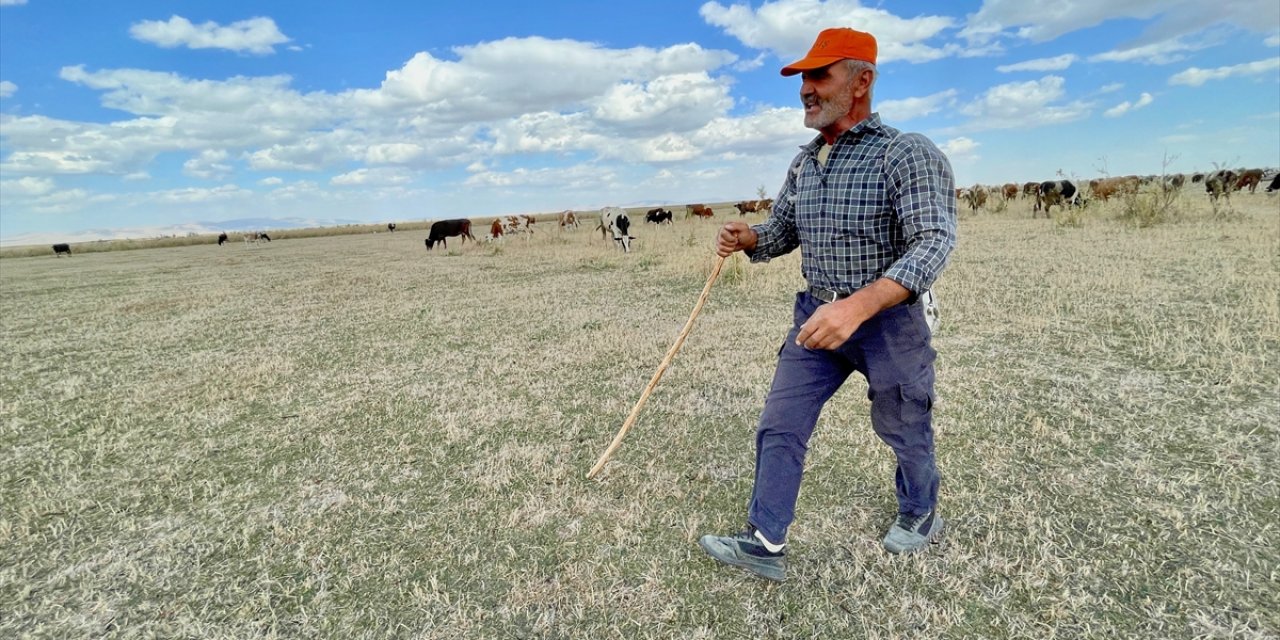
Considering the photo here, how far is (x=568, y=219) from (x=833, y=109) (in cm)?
2846

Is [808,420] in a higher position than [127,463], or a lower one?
higher

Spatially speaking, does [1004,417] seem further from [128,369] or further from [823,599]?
[128,369]

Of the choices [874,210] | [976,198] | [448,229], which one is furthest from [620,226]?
[874,210]

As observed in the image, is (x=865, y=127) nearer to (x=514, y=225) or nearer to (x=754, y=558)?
(x=754, y=558)

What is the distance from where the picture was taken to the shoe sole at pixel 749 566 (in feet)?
7.83

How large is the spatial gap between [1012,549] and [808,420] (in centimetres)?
120

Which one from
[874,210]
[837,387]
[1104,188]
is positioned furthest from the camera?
[1104,188]

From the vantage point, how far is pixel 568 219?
29.9 meters

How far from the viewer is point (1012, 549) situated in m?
2.56

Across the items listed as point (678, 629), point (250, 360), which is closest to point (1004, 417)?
point (678, 629)

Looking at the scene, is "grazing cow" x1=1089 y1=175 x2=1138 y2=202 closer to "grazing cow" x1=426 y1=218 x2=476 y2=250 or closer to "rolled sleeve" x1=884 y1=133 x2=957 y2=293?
"rolled sleeve" x1=884 y1=133 x2=957 y2=293

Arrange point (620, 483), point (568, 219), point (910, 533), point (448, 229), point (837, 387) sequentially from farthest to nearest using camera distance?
point (568, 219) < point (448, 229) < point (620, 483) < point (910, 533) < point (837, 387)

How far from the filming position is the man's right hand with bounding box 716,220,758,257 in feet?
8.00

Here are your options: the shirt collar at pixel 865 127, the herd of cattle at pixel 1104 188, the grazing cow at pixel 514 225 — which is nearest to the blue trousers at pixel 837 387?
the shirt collar at pixel 865 127
